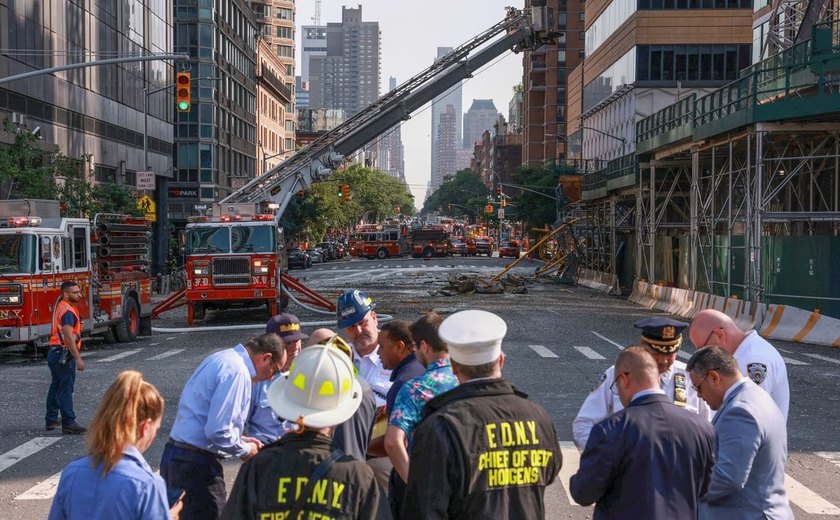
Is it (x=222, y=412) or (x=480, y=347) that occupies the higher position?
(x=480, y=347)

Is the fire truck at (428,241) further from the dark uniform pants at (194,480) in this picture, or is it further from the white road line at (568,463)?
the dark uniform pants at (194,480)

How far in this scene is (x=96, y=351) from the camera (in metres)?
23.0

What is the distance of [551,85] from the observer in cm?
13662

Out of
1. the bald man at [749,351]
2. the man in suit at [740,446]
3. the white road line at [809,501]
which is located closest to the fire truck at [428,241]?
the white road line at [809,501]

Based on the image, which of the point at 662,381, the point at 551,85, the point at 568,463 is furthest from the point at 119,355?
the point at 551,85

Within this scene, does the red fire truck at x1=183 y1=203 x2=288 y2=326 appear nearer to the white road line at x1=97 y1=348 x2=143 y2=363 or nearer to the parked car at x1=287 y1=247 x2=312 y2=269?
the white road line at x1=97 y1=348 x2=143 y2=363

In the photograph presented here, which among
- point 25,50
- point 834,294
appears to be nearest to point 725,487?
point 834,294

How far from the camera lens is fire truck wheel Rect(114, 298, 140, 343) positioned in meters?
24.8

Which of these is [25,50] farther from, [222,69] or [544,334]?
[222,69]

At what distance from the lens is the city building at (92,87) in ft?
118

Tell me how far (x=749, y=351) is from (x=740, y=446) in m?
1.13

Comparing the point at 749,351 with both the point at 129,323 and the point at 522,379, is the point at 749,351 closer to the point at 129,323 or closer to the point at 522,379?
the point at 522,379

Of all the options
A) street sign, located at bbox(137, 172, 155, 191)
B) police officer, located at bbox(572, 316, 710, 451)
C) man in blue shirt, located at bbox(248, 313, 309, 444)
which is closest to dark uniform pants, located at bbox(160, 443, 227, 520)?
man in blue shirt, located at bbox(248, 313, 309, 444)

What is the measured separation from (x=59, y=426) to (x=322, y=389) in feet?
34.1
